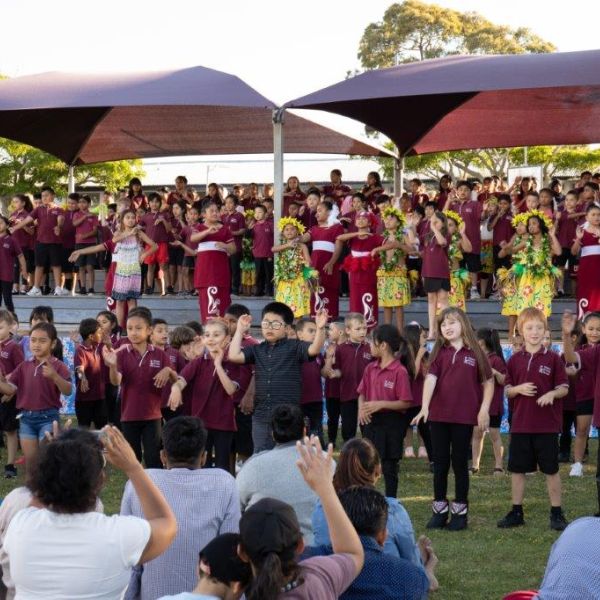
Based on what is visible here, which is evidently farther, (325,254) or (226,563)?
(325,254)

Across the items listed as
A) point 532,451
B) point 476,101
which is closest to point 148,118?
point 476,101

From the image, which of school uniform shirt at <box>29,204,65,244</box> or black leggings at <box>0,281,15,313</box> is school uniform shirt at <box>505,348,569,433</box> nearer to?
black leggings at <box>0,281,15,313</box>

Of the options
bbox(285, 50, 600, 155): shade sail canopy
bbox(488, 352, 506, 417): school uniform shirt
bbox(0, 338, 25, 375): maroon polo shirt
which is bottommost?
bbox(488, 352, 506, 417): school uniform shirt

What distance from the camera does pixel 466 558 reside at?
6973 mm

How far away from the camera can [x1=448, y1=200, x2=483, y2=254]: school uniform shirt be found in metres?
16.3

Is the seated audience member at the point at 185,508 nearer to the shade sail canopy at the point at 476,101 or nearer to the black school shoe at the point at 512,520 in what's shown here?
the black school shoe at the point at 512,520

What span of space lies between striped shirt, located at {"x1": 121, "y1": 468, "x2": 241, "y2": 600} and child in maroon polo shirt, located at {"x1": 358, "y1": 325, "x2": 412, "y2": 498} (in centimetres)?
342

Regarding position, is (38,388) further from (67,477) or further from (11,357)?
(67,477)

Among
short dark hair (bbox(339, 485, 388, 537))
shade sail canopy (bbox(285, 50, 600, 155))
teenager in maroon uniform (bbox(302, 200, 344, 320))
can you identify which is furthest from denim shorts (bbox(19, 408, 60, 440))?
teenager in maroon uniform (bbox(302, 200, 344, 320))

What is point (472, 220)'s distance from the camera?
16297 mm

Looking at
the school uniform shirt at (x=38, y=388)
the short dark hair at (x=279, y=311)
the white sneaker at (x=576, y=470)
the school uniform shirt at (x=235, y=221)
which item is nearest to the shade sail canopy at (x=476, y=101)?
the school uniform shirt at (x=235, y=221)

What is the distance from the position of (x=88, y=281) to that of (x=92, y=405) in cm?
830

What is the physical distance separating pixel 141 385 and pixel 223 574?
Result: 5406mm

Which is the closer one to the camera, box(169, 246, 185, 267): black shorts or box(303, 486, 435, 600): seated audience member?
box(303, 486, 435, 600): seated audience member
